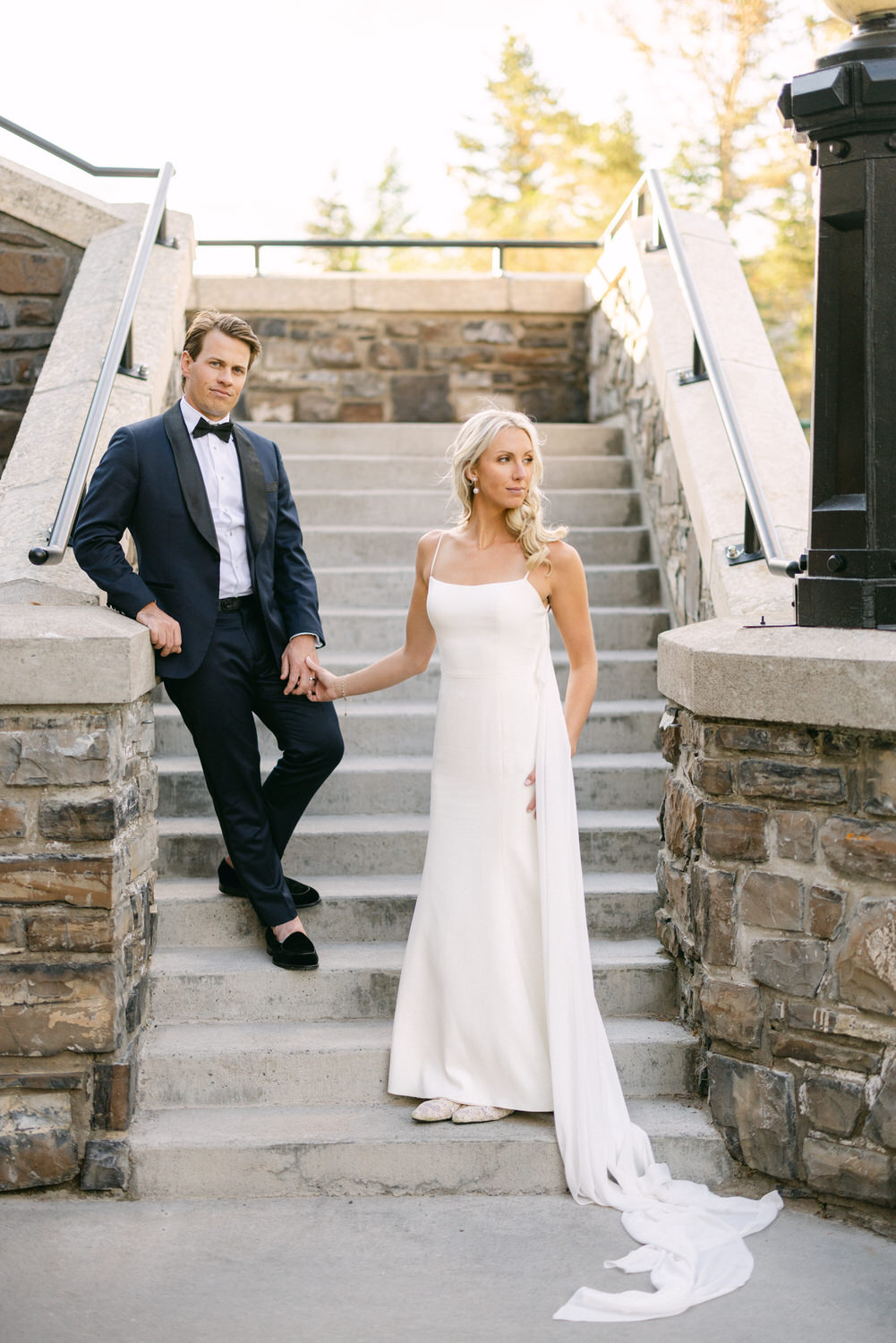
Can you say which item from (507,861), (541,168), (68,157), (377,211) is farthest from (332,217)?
(507,861)

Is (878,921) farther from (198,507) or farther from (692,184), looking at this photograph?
(692,184)

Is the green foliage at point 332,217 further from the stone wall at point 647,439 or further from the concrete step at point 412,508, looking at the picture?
the concrete step at point 412,508

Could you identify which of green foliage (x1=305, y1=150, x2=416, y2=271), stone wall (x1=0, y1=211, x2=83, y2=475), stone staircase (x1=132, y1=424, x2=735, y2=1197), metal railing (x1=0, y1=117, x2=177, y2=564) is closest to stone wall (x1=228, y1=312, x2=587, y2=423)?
metal railing (x1=0, y1=117, x2=177, y2=564)

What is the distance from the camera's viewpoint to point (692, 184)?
721 inches

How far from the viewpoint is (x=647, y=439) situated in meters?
6.11

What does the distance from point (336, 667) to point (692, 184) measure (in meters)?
15.4

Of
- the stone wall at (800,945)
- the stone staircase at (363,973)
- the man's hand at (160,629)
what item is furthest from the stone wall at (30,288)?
the stone wall at (800,945)

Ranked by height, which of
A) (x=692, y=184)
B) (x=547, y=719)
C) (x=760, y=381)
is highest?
(x=692, y=184)

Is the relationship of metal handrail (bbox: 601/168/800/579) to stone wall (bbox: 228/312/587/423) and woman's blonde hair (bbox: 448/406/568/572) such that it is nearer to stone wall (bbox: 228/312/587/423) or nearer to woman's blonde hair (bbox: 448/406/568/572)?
woman's blonde hair (bbox: 448/406/568/572)

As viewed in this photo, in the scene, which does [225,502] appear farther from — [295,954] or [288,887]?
[295,954]

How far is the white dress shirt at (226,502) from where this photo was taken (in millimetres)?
3818

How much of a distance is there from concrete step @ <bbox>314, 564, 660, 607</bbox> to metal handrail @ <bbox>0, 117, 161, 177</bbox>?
90.2 inches

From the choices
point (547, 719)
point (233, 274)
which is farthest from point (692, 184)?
point (547, 719)

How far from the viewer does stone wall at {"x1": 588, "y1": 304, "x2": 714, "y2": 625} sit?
5.19m
